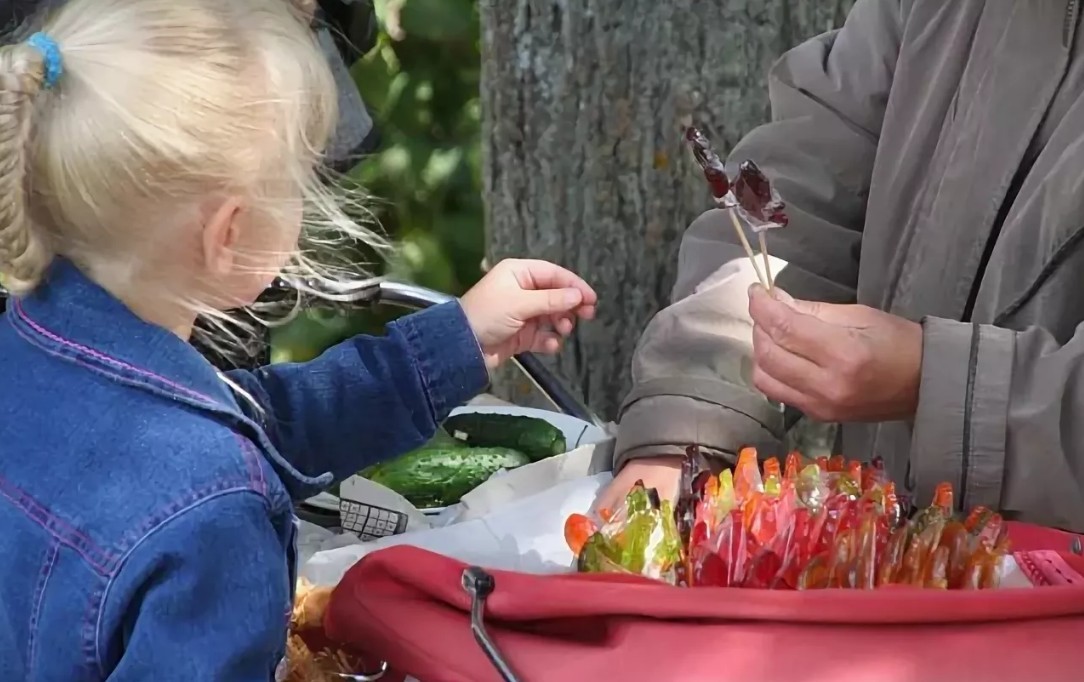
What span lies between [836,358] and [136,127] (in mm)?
606

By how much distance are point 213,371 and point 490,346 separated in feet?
1.09

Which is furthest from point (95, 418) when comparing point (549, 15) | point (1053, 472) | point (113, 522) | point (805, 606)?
point (549, 15)

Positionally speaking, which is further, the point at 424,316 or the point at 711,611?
the point at 424,316

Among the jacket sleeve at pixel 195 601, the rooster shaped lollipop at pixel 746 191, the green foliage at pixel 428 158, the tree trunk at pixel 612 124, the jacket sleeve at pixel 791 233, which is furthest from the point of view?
the green foliage at pixel 428 158

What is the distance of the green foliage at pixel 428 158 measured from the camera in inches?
112

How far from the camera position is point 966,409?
1.02m

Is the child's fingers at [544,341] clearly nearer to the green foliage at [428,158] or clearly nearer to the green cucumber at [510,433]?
the green cucumber at [510,433]

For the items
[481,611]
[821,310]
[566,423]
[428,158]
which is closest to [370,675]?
[481,611]

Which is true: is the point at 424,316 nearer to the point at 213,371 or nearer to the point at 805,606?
the point at 213,371

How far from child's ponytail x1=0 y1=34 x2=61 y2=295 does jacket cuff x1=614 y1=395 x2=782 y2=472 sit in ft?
1.85

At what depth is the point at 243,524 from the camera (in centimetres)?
81

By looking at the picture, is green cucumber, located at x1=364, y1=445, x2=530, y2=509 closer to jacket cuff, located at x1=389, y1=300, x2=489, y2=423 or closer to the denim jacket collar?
jacket cuff, located at x1=389, y1=300, x2=489, y2=423

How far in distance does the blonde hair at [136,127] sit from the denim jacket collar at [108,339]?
0.7 inches

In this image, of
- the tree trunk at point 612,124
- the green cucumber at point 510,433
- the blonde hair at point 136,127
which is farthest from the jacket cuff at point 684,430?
the tree trunk at point 612,124
